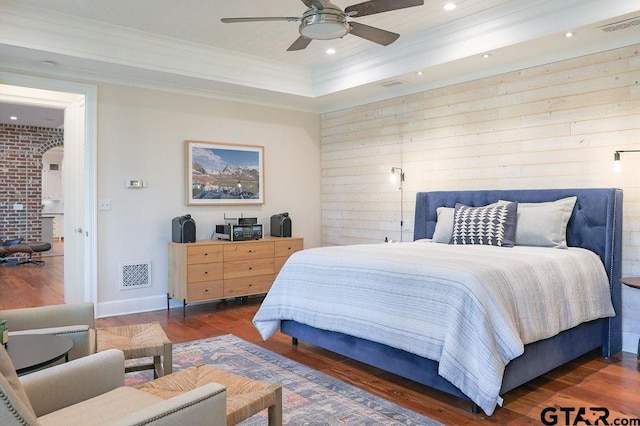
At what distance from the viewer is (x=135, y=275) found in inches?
201

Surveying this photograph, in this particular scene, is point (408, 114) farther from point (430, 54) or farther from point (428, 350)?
point (428, 350)

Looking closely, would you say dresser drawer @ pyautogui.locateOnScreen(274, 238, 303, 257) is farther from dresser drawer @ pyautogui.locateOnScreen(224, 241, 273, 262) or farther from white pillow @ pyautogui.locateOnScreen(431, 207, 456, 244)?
white pillow @ pyautogui.locateOnScreen(431, 207, 456, 244)

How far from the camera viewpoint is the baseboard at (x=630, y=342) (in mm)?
3635

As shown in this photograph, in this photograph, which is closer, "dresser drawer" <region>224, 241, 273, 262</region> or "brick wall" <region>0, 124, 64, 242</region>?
"dresser drawer" <region>224, 241, 273, 262</region>

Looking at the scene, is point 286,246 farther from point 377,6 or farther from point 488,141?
A: point 377,6

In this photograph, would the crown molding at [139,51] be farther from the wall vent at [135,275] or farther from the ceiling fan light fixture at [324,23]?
the ceiling fan light fixture at [324,23]

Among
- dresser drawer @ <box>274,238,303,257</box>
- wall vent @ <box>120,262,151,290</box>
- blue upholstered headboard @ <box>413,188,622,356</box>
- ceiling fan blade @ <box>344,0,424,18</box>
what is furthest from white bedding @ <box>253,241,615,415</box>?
wall vent @ <box>120,262,151,290</box>

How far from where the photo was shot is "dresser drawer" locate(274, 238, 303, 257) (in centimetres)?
560

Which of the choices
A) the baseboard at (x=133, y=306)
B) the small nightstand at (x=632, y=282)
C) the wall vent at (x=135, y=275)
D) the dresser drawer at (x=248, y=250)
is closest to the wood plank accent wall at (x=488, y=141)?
the small nightstand at (x=632, y=282)

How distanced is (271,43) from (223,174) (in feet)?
5.63

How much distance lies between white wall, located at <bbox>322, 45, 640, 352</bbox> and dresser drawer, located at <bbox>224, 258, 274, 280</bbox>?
1278 millimetres

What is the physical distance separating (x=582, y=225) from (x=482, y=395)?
Answer: 80.5 inches

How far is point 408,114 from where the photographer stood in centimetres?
543

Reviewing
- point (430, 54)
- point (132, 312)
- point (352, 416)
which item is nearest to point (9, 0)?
point (132, 312)
